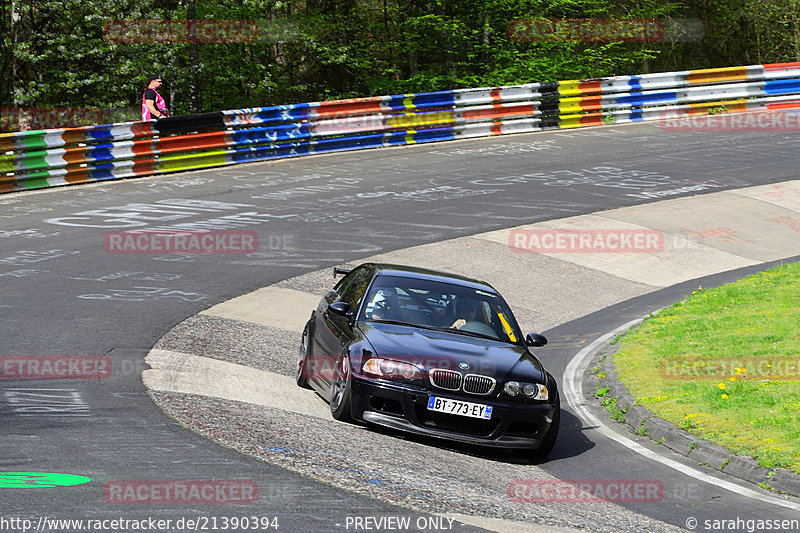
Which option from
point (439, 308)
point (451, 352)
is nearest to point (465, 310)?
point (439, 308)

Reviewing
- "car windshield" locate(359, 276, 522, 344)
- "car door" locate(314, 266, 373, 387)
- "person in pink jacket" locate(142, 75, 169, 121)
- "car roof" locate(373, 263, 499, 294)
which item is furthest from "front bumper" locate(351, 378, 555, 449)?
"person in pink jacket" locate(142, 75, 169, 121)

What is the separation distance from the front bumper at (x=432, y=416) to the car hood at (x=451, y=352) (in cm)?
24

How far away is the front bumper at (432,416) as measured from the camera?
8234mm

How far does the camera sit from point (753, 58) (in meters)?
40.5

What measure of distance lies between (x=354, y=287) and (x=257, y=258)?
534 centimetres

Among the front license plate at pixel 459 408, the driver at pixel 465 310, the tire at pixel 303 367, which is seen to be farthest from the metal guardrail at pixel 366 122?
the front license plate at pixel 459 408

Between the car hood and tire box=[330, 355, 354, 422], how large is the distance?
31 cm

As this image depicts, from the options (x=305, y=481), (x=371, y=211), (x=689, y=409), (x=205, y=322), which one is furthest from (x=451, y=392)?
(x=371, y=211)

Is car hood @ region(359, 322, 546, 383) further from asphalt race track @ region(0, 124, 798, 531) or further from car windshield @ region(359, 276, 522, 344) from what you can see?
asphalt race track @ region(0, 124, 798, 531)

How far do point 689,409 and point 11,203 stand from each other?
43.7 ft

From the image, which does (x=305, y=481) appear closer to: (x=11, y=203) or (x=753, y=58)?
(x=11, y=203)

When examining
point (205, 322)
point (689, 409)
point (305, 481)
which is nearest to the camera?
point (305, 481)

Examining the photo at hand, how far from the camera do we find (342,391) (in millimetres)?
8609

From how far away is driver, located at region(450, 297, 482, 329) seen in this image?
9.57 meters
